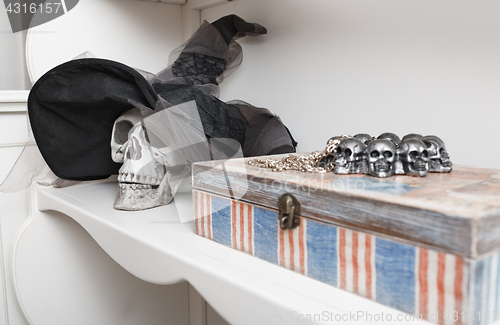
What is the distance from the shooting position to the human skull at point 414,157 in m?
0.44

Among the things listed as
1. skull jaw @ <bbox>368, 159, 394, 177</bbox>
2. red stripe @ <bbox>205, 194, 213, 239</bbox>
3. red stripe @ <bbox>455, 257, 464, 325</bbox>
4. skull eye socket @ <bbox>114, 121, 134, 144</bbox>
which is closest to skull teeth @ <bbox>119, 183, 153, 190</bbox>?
skull eye socket @ <bbox>114, 121, 134, 144</bbox>

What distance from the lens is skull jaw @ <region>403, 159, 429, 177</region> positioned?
439 millimetres

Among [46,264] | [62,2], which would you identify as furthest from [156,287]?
[62,2]

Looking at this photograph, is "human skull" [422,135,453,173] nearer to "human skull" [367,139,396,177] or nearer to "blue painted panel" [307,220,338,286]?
"human skull" [367,139,396,177]

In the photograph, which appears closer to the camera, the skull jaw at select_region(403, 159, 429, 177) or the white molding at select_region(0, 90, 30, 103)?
the skull jaw at select_region(403, 159, 429, 177)

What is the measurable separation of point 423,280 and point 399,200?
0.07 metres

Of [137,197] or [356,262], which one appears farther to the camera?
[137,197]

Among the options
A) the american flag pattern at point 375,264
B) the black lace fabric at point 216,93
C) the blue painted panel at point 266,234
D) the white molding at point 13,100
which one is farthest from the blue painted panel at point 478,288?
the white molding at point 13,100

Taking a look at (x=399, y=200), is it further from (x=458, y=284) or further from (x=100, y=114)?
(x=100, y=114)

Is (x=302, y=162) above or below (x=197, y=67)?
below

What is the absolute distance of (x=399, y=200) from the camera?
35 centimetres

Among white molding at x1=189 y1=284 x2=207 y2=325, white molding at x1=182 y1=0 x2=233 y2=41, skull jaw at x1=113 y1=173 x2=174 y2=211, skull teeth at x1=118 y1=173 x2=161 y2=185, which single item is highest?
white molding at x1=182 y1=0 x2=233 y2=41

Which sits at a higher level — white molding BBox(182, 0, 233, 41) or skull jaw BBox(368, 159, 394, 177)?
white molding BBox(182, 0, 233, 41)

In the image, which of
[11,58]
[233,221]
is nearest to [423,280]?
[233,221]
